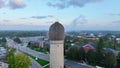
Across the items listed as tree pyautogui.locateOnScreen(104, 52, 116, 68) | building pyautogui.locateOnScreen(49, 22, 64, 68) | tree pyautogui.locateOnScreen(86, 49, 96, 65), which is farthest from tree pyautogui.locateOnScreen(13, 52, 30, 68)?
building pyautogui.locateOnScreen(49, 22, 64, 68)

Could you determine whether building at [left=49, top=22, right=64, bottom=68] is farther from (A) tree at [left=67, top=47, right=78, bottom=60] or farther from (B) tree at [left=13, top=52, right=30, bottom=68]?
(A) tree at [left=67, top=47, right=78, bottom=60]

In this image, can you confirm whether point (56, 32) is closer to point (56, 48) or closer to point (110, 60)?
point (56, 48)

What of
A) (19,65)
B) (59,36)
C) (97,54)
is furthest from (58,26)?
(97,54)

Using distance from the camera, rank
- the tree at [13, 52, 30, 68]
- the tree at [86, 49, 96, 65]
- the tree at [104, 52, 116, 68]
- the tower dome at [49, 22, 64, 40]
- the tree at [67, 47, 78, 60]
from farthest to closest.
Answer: the tree at [67, 47, 78, 60] → the tree at [86, 49, 96, 65] → the tree at [104, 52, 116, 68] → the tree at [13, 52, 30, 68] → the tower dome at [49, 22, 64, 40]

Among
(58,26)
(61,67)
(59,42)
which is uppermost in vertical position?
(58,26)

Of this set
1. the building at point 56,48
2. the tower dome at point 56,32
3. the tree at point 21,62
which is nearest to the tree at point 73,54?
the tree at point 21,62

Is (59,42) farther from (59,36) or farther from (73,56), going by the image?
(73,56)

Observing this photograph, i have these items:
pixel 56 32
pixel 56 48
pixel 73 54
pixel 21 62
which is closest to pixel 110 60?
pixel 73 54

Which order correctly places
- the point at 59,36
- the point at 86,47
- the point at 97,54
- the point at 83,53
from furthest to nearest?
the point at 86,47 < the point at 83,53 < the point at 97,54 < the point at 59,36

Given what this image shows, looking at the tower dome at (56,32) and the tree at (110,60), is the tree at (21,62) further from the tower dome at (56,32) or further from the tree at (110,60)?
the tower dome at (56,32)
